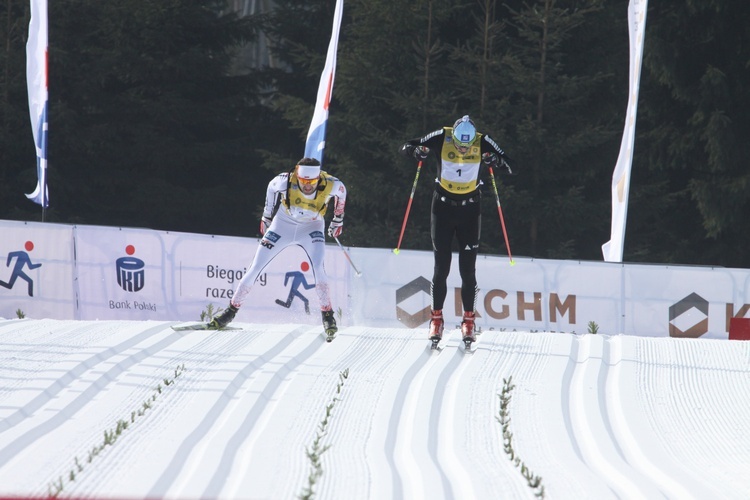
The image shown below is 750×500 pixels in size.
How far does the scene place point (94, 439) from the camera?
657 cm

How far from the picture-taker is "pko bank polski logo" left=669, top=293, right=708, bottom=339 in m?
12.7

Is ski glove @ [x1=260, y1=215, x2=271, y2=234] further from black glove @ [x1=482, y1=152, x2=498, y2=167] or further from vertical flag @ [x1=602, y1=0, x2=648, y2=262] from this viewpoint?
vertical flag @ [x1=602, y1=0, x2=648, y2=262]

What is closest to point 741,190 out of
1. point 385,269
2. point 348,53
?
point 348,53

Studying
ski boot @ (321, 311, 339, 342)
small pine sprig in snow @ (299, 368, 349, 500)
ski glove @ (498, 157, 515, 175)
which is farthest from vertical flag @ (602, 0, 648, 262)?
small pine sprig in snow @ (299, 368, 349, 500)

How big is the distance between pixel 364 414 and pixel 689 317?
22.1ft

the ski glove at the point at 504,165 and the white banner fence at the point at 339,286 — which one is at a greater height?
the ski glove at the point at 504,165

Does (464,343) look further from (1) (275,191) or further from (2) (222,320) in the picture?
(2) (222,320)

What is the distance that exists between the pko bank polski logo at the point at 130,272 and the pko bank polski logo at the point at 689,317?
7.24 m

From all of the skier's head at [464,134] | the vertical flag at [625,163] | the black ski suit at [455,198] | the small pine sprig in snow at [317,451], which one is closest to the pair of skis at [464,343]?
the black ski suit at [455,198]

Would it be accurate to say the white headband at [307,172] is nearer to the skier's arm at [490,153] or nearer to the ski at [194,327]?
the skier's arm at [490,153]

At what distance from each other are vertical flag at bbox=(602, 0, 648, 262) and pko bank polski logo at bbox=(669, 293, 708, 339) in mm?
992

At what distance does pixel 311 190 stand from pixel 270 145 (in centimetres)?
1849

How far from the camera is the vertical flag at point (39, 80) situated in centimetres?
1416

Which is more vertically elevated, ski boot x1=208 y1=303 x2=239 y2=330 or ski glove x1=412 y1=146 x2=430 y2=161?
ski glove x1=412 y1=146 x2=430 y2=161
